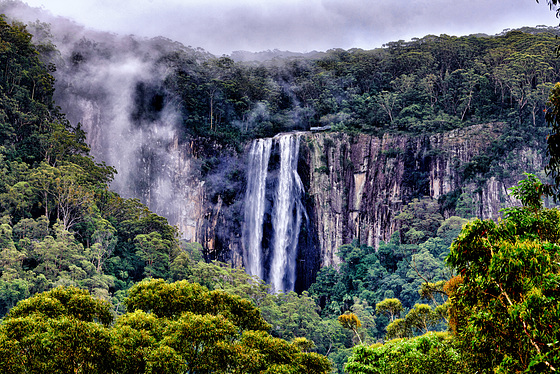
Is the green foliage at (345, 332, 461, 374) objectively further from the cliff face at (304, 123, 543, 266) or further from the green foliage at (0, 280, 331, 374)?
the cliff face at (304, 123, 543, 266)

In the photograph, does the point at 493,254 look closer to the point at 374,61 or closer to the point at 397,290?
the point at 397,290

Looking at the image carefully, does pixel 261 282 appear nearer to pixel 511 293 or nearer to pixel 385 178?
pixel 385 178

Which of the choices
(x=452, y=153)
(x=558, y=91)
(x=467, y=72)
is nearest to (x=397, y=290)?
(x=452, y=153)

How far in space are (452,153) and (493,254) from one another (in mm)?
30356

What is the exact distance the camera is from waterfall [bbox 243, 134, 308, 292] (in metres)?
34.0

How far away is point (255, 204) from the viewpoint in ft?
116

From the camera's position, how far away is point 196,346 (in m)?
9.74

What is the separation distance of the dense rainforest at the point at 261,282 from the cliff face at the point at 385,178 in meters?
0.88

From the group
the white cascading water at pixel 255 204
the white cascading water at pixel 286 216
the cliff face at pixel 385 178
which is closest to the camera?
the cliff face at pixel 385 178

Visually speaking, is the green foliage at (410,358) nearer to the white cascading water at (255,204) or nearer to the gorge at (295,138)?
the gorge at (295,138)

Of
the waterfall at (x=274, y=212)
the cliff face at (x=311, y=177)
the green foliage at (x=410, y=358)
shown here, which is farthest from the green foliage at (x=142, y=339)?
the cliff face at (x=311, y=177)

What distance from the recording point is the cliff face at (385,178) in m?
31.8

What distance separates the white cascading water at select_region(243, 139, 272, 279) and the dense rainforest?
1.38m

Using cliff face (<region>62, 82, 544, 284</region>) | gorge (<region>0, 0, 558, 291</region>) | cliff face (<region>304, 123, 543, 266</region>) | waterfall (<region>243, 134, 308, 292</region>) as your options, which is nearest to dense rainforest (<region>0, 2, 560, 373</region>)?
gorge (<region>0, 0, 558, 291</region>)
